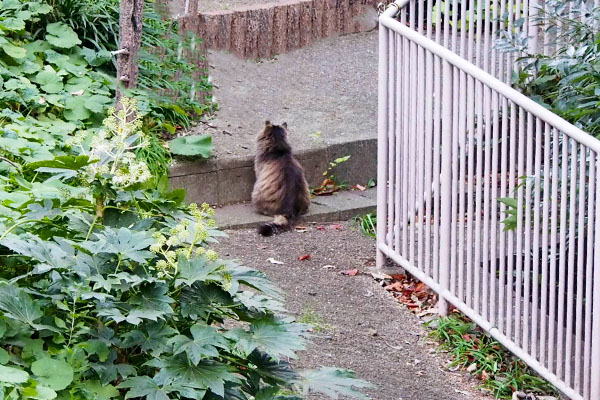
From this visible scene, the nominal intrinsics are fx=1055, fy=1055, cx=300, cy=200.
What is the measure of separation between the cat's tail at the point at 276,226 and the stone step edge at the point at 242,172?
651mm

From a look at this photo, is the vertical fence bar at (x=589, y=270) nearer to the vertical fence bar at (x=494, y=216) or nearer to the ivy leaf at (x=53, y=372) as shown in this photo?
the vertical fence bar at (x=494, y=216)

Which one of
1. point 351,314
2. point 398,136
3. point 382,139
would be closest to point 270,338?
point 351,314

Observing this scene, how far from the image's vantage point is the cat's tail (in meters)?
8.09

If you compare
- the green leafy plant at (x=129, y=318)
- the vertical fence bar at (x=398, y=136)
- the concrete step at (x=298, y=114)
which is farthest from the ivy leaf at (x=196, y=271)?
the concrete step at (x=298, y=114)

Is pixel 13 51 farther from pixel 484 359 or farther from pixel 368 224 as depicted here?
pixel 484 359

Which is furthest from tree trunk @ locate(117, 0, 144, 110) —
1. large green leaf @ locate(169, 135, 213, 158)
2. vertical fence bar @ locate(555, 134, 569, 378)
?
vertical fence bar @ locate(555, 134, 569, 378)

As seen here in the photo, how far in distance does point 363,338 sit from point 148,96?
3.46 metres

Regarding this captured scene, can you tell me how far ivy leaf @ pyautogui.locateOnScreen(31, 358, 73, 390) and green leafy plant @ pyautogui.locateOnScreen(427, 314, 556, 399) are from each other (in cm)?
305

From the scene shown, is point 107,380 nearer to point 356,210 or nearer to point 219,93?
point 356,210

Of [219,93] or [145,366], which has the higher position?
[145,366]

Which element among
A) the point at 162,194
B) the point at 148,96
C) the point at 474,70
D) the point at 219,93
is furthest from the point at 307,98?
the point at 162,194

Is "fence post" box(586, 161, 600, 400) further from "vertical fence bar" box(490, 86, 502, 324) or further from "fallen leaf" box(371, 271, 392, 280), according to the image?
"fallen leaf" box(371, 271, 392, 280)

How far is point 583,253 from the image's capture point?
5414mm

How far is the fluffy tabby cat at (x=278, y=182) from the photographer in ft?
27.3
